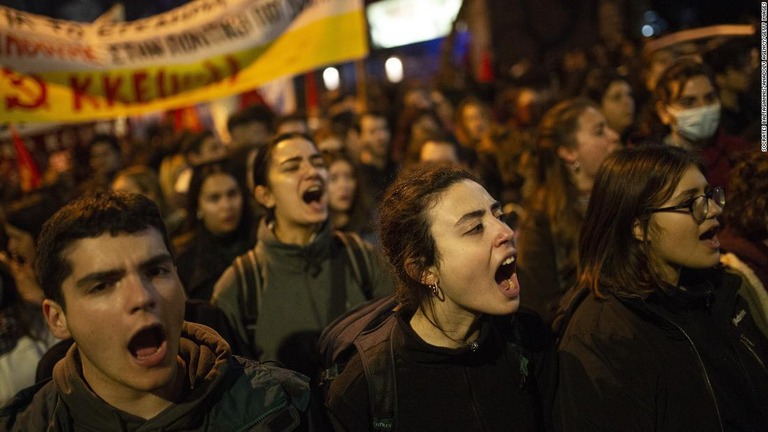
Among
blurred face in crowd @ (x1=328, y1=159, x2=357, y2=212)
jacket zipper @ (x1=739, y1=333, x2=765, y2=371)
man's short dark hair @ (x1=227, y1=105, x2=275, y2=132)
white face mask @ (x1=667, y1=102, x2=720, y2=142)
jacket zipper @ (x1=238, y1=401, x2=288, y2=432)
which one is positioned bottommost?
jacket zipper @ (x1=739, y1=333, x2=765, y2=371)

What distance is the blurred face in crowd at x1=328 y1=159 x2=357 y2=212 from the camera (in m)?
6.26

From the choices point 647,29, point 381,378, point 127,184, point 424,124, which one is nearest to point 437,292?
point 381,378

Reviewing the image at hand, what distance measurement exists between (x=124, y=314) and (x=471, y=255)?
4.14 ft

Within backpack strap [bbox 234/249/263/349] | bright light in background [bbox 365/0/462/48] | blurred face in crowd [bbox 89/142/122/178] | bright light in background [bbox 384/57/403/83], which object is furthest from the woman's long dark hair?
bright light in background [bbox 384/57/403/83]

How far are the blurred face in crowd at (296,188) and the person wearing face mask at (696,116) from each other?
2449 mm

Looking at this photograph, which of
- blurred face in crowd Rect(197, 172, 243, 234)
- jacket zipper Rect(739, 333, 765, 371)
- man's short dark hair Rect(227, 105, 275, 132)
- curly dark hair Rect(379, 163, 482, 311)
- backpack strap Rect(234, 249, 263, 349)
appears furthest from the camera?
man's short dark hair Rect(227, 105, 275, 132)

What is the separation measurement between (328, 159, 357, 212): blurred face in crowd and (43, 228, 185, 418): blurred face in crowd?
3770mm

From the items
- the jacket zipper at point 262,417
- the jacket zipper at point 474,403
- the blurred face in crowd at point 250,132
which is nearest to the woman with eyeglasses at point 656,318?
the jacket zipper at point 474,403

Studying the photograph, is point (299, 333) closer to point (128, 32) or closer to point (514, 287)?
point (514, 287)

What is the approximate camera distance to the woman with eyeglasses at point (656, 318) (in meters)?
3.00

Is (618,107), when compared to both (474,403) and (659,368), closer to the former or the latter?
(659,368)

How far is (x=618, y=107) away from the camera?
694cm

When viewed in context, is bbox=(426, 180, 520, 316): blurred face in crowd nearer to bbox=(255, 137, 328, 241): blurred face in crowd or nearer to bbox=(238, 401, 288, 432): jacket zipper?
bbox=(238, 401, 288, 432): jacket zipper

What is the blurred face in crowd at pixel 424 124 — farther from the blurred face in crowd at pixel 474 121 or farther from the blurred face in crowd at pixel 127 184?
the blurred face in crowd at pixel 127 184
